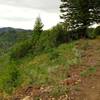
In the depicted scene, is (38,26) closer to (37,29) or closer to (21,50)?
(37,29)

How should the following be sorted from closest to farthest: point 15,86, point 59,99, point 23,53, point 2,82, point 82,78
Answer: point 59,99, point 82,78, point 15,86, point 2,82, point 23,53

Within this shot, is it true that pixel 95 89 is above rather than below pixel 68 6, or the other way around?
below

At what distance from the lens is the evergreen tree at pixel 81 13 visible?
41.8 m

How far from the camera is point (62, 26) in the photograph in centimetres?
4434

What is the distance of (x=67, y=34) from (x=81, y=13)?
3.21 metres

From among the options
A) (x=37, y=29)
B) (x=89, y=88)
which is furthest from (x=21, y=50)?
(x=89, y=88)

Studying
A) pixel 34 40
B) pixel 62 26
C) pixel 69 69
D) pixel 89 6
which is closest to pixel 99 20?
pixel 89 6

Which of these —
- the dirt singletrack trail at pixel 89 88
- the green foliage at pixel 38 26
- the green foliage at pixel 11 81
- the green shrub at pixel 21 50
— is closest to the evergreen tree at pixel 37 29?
the green foliage at pixel 38 26

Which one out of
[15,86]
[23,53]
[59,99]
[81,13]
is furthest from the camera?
[23,53]

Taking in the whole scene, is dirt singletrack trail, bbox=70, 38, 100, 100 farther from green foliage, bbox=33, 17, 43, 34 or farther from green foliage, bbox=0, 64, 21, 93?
green foliage, bbox=33, 17, 43, 34

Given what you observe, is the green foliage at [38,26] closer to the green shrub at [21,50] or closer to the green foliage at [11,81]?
the green shrub at [21,50]

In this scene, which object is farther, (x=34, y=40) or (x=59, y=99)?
(x=34, y=40)

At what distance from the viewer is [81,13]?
4175cm

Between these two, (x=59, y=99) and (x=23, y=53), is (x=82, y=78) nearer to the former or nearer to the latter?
(x=59, y=99)
